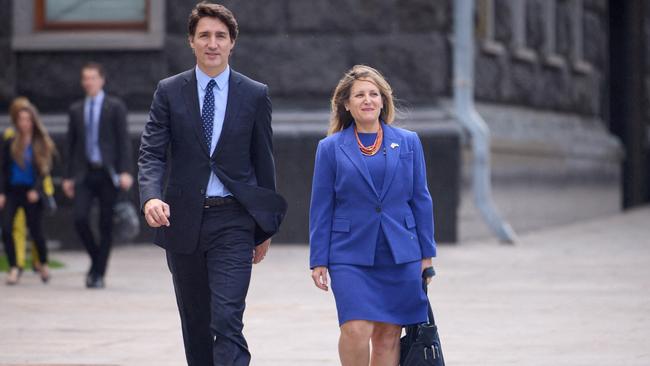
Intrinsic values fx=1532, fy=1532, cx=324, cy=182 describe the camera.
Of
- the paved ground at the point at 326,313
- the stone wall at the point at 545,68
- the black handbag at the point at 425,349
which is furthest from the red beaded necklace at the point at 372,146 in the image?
the stone wall at the point at 545,68

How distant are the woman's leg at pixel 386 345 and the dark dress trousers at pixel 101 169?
19.9ft

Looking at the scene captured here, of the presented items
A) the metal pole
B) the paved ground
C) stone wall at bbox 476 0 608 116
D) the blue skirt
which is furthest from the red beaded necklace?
stone wall at bbox 476 0 608 116

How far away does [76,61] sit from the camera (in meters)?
16.0

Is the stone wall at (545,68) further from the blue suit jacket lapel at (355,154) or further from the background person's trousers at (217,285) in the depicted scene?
the background person's trousers at (217,285)

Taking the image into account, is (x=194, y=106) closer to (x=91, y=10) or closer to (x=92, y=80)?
(x=92, y=80)

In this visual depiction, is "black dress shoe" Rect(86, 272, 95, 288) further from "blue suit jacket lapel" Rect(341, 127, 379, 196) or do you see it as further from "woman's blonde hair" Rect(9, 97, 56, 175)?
"blue suit jacket lapel" Rect(341, 127, 379, 196)

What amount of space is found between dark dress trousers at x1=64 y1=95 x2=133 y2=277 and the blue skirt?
614 centimetres

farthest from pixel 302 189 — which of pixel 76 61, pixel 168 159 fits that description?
pixel 168 159

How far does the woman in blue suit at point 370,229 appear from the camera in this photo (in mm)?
5867

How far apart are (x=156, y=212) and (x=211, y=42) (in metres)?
0.72

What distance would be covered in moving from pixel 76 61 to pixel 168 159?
1003 centimetres

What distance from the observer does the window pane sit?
16125 millimetres

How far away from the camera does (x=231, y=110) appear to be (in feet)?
19.6

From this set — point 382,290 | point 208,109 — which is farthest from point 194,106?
point 382,290
